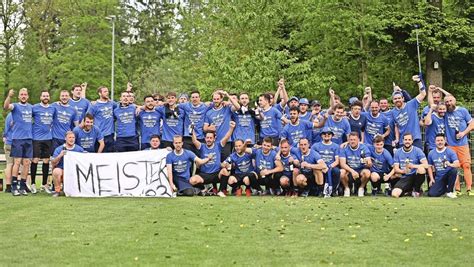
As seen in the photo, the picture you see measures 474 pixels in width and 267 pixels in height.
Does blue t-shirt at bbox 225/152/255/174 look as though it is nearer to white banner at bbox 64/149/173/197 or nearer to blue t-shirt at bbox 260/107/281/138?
blue t-shirt at bbox 260/107/281/138

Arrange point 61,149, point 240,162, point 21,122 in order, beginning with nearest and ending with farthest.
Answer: point 61,149 → point 240,162 → point 21,122

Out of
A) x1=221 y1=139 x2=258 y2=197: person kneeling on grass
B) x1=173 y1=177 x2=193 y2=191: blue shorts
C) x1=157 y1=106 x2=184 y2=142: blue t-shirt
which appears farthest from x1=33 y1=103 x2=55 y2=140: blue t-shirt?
x1=221 y1=139 x2=258 y2=197: person kneeling on grass

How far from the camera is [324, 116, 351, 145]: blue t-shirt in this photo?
1409 centimetres

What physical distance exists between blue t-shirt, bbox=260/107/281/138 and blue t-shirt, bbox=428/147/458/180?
3.07 metres

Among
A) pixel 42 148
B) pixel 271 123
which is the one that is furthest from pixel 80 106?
pixel 271 123

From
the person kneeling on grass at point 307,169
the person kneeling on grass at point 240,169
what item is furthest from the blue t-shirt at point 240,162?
the person kneeling on grass at point 307,169

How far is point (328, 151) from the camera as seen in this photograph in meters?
13.6

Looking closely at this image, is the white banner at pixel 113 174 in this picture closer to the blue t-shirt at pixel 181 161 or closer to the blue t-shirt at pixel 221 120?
the blue t-shirt at pixel 181 161

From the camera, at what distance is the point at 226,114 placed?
47.2 ft

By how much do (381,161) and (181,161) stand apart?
3.88 metres

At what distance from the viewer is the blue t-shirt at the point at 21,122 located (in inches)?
553

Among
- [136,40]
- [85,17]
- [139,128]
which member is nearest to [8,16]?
[85,17]

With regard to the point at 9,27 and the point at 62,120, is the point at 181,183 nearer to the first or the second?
the point at 62,120

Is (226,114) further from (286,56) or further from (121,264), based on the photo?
(286,56)
